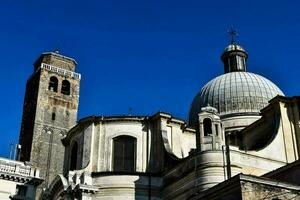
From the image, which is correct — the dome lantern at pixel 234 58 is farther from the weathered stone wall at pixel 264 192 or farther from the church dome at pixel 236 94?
the weathered stone wall at pixel 264 192

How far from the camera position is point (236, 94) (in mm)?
37000

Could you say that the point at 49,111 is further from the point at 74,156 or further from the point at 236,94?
the point at 236,94

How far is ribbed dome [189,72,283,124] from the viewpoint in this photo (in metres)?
36.3

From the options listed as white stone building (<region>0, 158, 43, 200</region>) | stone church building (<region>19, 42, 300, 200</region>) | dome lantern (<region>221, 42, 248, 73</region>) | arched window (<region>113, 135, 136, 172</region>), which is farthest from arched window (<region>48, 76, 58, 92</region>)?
arched window (<region>113, 135, 136, 172</region>)

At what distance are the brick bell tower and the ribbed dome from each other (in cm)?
2069

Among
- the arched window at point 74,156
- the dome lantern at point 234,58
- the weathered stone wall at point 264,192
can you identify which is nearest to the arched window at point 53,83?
the dome lantern at point 234,58

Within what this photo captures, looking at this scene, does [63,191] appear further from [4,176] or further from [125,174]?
[4,176]

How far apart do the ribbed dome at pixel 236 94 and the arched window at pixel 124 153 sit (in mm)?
7711

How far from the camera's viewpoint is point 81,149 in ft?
105

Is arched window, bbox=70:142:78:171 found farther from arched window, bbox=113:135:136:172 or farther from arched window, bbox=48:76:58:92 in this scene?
arched window, bbox=48:76:58:92

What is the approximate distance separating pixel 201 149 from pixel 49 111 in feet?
108

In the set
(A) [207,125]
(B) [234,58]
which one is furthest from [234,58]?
(A) [207,125]

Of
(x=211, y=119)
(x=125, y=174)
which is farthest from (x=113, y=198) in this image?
(x=211, y=119)

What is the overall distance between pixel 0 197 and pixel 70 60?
2923 centimetres
